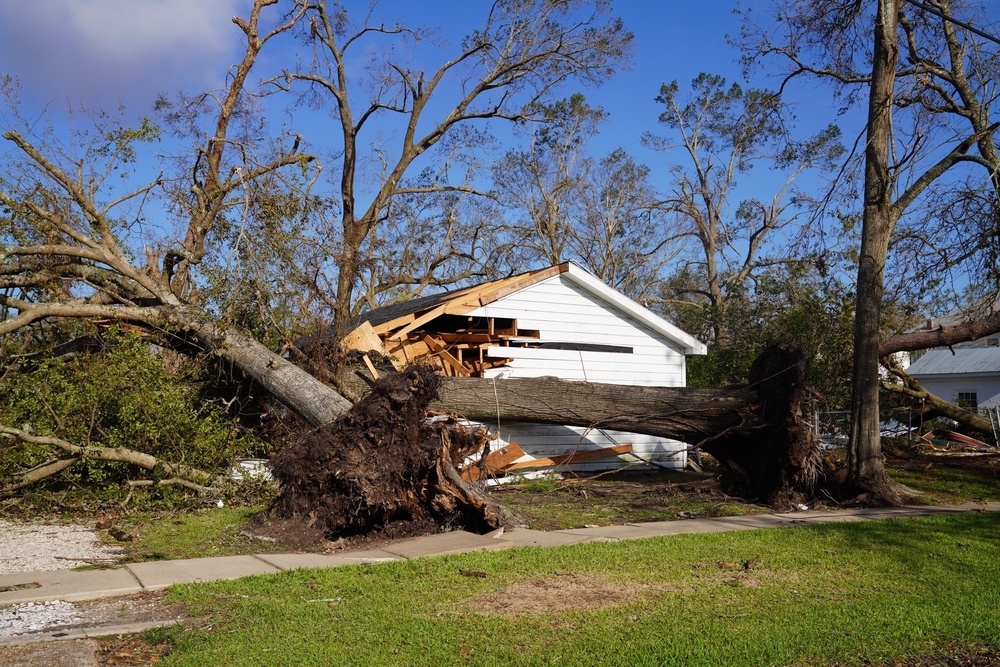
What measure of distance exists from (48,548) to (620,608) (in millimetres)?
6045

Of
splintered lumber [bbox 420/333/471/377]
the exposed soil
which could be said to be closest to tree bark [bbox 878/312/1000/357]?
splintered lumber [bbox 420/333/471/377]

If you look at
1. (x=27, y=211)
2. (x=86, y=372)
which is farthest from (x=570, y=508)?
(x=27, y=211)

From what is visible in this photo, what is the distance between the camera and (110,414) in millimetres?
10852

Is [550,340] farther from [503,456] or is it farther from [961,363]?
[961,363]

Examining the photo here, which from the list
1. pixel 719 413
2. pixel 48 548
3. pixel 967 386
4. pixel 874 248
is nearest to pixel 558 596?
pixel 48 548

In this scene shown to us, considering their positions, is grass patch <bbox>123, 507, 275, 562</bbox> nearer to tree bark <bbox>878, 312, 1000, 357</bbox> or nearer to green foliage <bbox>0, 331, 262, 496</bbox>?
green foliage <bbox>0, 331, 262, 496</bbox>

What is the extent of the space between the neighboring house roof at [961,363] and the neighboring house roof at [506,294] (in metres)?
22.2

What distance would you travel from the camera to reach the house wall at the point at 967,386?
34625 mm

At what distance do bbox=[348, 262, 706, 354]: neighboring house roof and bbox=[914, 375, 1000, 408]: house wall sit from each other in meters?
23.0

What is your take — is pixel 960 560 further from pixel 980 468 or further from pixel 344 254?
pixel 344 254

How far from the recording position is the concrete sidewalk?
637 centimetres

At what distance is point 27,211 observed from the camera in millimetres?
12375

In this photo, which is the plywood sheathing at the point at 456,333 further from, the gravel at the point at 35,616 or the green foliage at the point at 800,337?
the gravel at the point at 35,616

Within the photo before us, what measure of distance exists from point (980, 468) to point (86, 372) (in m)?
14.3
